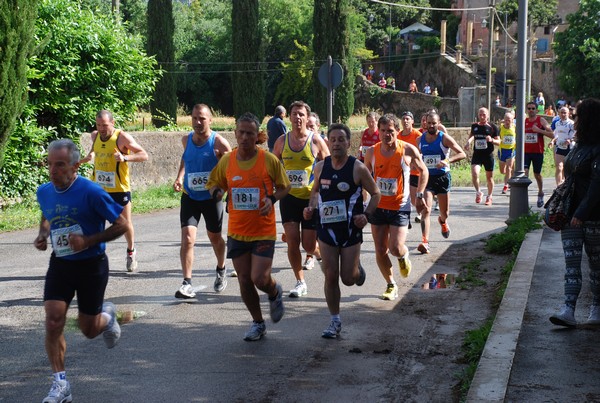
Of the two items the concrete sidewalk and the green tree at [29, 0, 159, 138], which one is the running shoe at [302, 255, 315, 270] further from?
the green tree at [29, 0, 159, 138]

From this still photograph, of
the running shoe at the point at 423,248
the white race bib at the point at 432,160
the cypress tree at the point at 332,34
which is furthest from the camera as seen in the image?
the cypress tree at the point at 332,34

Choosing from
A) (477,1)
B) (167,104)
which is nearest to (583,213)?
(167,104)

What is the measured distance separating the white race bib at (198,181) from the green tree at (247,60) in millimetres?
34487

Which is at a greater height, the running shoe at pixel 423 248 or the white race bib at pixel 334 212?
the white race bib at pixel 334 212

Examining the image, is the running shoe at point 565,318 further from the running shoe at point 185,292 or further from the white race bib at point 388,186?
the running shoe at point 185,292

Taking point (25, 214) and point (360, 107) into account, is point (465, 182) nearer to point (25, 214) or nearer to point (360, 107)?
point (25, 214)

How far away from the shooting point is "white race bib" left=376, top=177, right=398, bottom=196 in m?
9.48

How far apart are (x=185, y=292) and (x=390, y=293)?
209 centimetres

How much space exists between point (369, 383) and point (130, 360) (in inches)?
73.1

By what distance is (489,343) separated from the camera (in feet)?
22.3

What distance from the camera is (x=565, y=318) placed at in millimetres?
7453

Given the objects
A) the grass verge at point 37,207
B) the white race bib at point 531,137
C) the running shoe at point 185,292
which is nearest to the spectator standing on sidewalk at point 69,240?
the running shoe at point 185,292

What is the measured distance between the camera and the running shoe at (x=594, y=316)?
7.69 meters

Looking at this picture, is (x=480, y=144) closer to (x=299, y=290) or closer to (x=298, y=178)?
(x=298, y=178)
